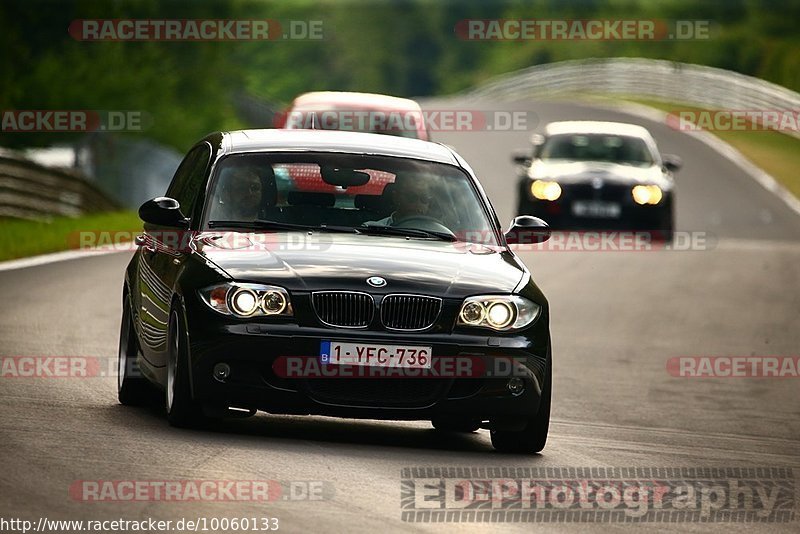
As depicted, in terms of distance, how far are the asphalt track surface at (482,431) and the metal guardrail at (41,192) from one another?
5.06 meters

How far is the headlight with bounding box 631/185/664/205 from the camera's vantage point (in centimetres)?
2808

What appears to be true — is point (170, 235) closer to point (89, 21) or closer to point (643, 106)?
point (89, 21)

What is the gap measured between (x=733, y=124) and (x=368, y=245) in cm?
Answer: 5127

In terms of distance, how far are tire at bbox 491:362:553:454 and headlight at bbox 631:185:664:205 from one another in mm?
17970

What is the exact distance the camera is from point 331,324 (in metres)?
9.66

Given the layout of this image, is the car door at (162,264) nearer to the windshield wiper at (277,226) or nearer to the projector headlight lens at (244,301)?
the windshield wiper at (277,226)

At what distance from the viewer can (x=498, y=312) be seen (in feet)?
32.4

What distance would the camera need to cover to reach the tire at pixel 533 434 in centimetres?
1010

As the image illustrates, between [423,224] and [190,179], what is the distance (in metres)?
1.54

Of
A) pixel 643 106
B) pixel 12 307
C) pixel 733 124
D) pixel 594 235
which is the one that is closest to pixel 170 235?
pixel 12 307

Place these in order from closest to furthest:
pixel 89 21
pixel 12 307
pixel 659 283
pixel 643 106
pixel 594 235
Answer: pixel 12 307 < pixel 659 283 < pixel 594 235 < pixel 89 21 < pixel 643 106

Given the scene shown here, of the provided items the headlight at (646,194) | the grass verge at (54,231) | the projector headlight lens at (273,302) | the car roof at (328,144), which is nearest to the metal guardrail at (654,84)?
the headlight at (646,194)

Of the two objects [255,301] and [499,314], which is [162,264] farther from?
[499,314]

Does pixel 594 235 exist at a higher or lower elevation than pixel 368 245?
lower
